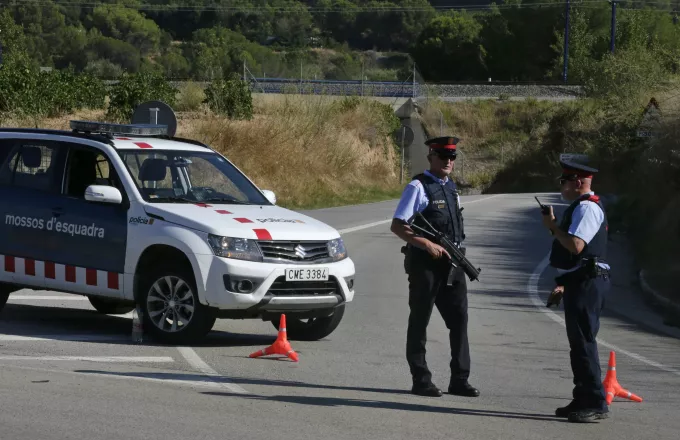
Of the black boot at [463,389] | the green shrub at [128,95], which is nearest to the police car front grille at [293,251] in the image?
the black boot at [463,389]

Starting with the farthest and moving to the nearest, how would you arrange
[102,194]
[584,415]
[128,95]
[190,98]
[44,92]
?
[190,98] < [44,92] < [128,95] < [102,194] < [584,415]

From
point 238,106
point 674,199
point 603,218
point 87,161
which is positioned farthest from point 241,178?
point 238,106

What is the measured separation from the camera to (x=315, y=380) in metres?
9.23

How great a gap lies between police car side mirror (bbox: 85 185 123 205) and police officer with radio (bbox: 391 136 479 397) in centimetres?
327

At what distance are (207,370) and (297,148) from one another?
31.0 meters

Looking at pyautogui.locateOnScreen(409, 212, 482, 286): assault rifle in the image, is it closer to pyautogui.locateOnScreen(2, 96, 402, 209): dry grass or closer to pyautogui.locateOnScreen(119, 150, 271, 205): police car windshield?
pyautogui.locateOnScreen(119, 150, 271, 205): police car windshield

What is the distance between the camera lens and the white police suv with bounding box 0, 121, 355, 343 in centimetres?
1015

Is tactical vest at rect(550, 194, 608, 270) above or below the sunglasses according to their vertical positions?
below

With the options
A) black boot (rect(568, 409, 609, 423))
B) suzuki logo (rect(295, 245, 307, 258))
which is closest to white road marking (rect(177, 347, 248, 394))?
suzuki logo (rect(295, 245, 307, 258))

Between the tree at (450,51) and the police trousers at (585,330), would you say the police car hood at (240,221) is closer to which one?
the police trousers at (585,330)

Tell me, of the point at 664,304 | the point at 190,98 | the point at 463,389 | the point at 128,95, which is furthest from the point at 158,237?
the point at 190,98

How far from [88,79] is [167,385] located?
119ft

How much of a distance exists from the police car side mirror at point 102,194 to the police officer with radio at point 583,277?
14.7 ft

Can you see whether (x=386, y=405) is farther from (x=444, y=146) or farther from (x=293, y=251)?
(x=293, y=251)
